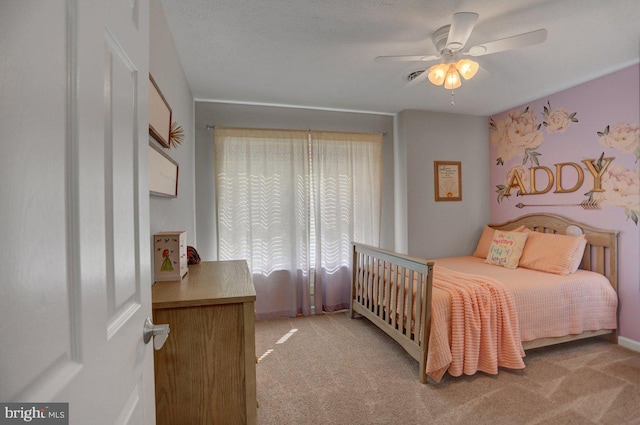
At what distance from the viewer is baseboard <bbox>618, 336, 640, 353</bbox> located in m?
2.51

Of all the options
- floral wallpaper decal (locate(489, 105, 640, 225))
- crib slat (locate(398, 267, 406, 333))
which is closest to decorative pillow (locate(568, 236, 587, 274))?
floral wallpaper decal (locate(489, 105, 640, 225))

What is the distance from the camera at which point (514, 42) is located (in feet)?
5.67

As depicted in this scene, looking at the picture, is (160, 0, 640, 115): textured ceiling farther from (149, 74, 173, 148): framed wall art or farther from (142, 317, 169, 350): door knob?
(142, 317, 169, 350): door knob

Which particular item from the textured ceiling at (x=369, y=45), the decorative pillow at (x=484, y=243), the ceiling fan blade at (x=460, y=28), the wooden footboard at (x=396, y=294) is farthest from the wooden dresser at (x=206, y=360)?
the decorative pillow at (x=484, y=243)

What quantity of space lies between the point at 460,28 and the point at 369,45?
0.66 meters

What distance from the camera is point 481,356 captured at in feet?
7.08

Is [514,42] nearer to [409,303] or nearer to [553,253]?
[409,303]

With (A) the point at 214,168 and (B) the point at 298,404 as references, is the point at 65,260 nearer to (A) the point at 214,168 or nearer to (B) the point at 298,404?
(B) the point at 298,404

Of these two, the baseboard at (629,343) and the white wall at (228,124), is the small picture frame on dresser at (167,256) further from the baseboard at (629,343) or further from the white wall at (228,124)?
the baseboard at (629,343)

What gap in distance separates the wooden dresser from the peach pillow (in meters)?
2.84

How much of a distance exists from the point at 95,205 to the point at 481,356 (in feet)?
8.13

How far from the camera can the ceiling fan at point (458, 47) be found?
1640 mm

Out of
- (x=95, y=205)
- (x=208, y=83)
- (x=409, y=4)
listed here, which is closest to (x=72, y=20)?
(x=95, y=205)

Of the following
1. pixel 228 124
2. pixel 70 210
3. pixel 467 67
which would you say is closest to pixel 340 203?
pixel 228 124
